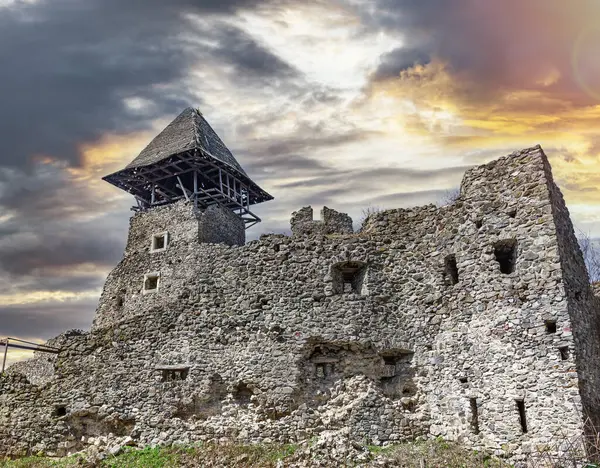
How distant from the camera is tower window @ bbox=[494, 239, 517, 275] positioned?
15727mm

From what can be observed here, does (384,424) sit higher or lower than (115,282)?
lower

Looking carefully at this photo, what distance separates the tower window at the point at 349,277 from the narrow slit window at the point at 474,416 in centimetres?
457

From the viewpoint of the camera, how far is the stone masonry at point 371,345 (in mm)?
14516

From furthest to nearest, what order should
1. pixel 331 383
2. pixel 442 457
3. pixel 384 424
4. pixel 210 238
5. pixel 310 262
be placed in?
pixel 210 238 < pixel 310 262 < pixel 331 383 < pixel 384 424 < pixel 442 457

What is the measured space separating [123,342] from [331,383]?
7.11m

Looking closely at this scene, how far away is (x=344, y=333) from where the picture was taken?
1720 centimetres

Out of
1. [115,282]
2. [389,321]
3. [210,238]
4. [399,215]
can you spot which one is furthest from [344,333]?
[115,282]

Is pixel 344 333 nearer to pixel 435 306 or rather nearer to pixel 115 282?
pixel 435 306

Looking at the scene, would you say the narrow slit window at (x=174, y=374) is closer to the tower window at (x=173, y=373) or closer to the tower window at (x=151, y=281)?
the tower window at (x=173, y=373)

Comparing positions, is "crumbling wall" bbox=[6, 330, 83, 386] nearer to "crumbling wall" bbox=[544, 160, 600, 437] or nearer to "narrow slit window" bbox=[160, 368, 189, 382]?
"narrow slit window" bbox=[160, 368, 189, 382]

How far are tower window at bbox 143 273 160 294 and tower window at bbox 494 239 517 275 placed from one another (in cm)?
1636

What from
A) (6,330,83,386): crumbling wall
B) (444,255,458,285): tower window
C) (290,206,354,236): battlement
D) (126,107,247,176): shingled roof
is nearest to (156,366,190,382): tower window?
(290,206,354,236): battlement

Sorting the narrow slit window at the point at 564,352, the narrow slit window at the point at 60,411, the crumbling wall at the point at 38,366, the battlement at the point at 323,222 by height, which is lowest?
the narrow slit window at the point at 60,411

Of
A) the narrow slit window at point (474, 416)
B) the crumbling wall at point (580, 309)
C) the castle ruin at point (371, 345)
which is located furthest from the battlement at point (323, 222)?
the narrow slit window at point (474, 416)
